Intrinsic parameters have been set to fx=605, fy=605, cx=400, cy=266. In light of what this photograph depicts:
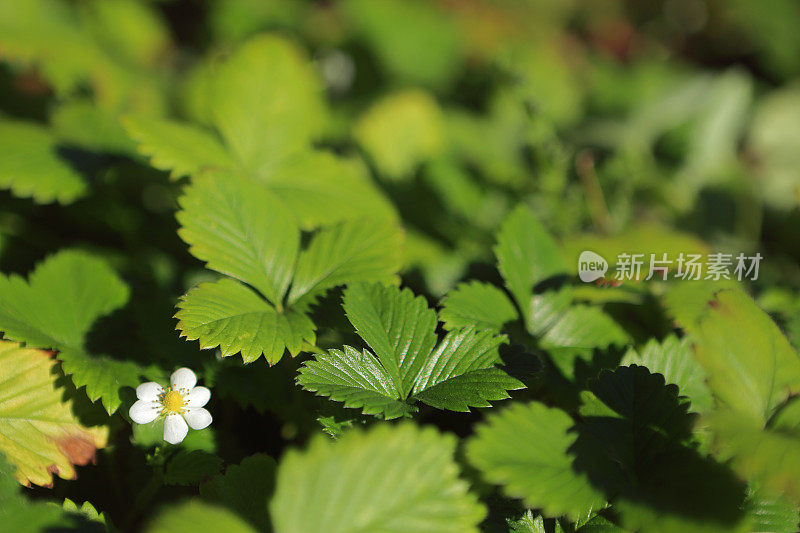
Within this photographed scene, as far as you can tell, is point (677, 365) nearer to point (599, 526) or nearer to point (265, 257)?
point (599, 526)

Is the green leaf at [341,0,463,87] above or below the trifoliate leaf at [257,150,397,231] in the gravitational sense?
above

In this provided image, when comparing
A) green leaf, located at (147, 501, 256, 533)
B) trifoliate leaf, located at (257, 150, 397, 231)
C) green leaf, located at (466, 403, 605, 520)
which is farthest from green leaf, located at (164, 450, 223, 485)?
trifoliate leaf, located at (257, 150, 397, 231)

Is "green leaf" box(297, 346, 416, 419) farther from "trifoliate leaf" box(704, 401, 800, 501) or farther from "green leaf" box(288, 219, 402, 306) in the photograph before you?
"trifoliate leaf" box(704, 401, 800, 501)

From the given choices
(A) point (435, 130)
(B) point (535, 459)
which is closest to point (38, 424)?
(B) point (535, 459)

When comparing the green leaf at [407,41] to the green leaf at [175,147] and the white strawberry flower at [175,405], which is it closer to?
the green leaf at [175,147]

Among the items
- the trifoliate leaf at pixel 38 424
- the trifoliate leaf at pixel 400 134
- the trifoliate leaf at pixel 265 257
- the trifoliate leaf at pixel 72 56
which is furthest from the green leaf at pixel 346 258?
the trifoliate leaf at pixel 72 56

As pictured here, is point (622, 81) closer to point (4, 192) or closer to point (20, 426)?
point (4, 192)
